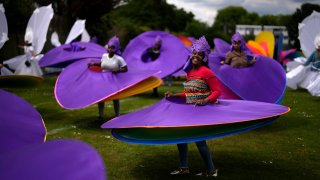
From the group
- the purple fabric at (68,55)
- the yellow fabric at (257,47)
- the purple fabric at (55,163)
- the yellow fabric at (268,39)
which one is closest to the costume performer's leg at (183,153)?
the purple fabric at (55,163)

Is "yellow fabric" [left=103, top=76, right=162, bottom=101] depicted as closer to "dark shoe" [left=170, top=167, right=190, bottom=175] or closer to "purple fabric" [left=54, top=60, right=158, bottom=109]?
"purple fabric" [left=54, top=60, right=158, bottom=109]

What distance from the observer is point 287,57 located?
82.8 feet

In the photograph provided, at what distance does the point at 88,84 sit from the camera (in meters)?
9.27

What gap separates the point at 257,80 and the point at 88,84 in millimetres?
3369

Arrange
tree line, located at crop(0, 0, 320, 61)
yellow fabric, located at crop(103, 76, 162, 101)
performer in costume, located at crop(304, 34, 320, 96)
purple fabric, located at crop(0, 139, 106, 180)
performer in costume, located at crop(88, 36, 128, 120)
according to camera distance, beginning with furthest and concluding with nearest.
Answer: tree line, located at crop(0, 0, 320, 61), performer in costume, located at crop(304, 34, 320, 96), performer in costume, located at crop(88, 36, 128, 120), yellow fabric, located at crop(103, 76, 162, 101), purple fabric, located at crop(0, 139, 106, 180)

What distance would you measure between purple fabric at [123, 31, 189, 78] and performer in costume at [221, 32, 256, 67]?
5.24 m

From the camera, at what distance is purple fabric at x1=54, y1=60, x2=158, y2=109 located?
8898 mm

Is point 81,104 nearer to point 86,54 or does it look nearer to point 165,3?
point 86,54

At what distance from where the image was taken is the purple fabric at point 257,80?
8.97 meters

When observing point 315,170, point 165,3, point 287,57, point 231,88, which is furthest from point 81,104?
point 165,3

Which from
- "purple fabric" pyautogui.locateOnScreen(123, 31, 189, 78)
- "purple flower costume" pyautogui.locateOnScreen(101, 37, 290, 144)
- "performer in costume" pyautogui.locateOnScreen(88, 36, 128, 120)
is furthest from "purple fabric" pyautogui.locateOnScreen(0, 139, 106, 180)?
"purple fabric" pyautogui.locateOnScreen(123, 31, 189, 78)

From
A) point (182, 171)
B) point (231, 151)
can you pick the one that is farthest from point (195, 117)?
point (231, 151)

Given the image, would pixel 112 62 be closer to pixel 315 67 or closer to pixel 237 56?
pixel 237 56

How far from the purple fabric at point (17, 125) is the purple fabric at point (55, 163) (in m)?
0.64
